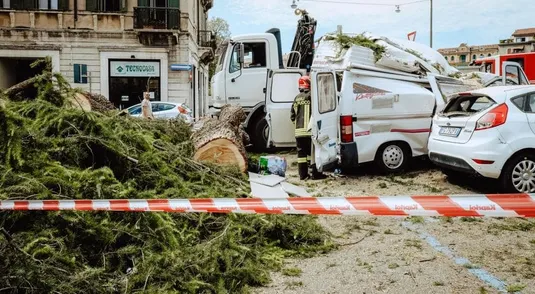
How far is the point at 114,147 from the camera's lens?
18.1 ft

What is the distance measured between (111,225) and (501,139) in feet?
17.6

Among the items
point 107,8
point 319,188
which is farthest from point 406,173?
point 107,8

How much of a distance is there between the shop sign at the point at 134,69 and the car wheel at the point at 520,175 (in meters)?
22.4

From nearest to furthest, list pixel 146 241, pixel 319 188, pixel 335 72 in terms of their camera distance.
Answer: pixel 146 241
pixel 319 188
pixel 335 72

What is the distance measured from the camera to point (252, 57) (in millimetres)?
13719

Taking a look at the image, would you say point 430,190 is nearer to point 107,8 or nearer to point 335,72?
point 335,72


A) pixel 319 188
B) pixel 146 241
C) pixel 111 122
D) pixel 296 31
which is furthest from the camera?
pixel 296 31

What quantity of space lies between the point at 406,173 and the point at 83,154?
6.18m

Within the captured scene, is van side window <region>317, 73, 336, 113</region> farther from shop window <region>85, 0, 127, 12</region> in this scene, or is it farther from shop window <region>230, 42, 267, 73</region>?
shop window <region>85, 0, 127, 12</region>

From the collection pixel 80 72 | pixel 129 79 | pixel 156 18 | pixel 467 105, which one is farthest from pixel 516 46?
pixel 467 105

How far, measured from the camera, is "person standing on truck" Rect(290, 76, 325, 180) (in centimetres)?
912

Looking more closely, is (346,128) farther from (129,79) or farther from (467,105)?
(129,79)

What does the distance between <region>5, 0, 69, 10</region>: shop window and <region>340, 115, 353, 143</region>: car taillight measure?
21892 millimetres

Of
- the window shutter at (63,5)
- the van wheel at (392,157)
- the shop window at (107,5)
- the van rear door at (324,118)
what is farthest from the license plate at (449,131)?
the window shutter at (63,5)
